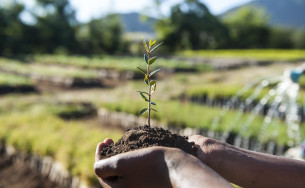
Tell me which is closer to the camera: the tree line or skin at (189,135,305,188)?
skin at (189,135,305,188)

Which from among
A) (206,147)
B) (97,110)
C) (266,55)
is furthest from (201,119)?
(266,55)

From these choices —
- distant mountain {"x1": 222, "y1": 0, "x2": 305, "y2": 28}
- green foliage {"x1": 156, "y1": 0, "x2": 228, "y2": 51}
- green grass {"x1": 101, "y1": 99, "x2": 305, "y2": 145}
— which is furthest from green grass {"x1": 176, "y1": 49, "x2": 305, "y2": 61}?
distant mountain {"x1": 222, "y1": 0, "x2": 305, "y2": 28}

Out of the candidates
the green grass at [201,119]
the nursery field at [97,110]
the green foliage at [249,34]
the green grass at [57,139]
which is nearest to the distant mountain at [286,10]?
the green foliage at [249,34]

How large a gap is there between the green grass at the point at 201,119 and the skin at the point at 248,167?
3701mm

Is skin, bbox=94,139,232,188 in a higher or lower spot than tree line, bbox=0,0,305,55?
lower

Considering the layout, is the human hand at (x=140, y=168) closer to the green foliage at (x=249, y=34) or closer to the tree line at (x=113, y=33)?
the tree line at (x=113, y=33)

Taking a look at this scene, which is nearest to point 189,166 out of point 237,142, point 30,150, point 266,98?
point 30,150

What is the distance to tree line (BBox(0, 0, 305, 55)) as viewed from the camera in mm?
27688

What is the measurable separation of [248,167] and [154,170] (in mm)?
371

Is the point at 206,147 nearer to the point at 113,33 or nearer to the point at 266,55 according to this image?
the point at 266,55

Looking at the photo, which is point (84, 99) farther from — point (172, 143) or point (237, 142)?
point (172, 143)

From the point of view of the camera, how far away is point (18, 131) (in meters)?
4.86

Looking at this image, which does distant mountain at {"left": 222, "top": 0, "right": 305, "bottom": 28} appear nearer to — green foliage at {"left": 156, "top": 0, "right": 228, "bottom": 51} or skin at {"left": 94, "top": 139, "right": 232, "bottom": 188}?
green foliage at {"left": 156, "top": 0, "right": 228, "bottom": 51}

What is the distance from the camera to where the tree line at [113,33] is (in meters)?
27.7
